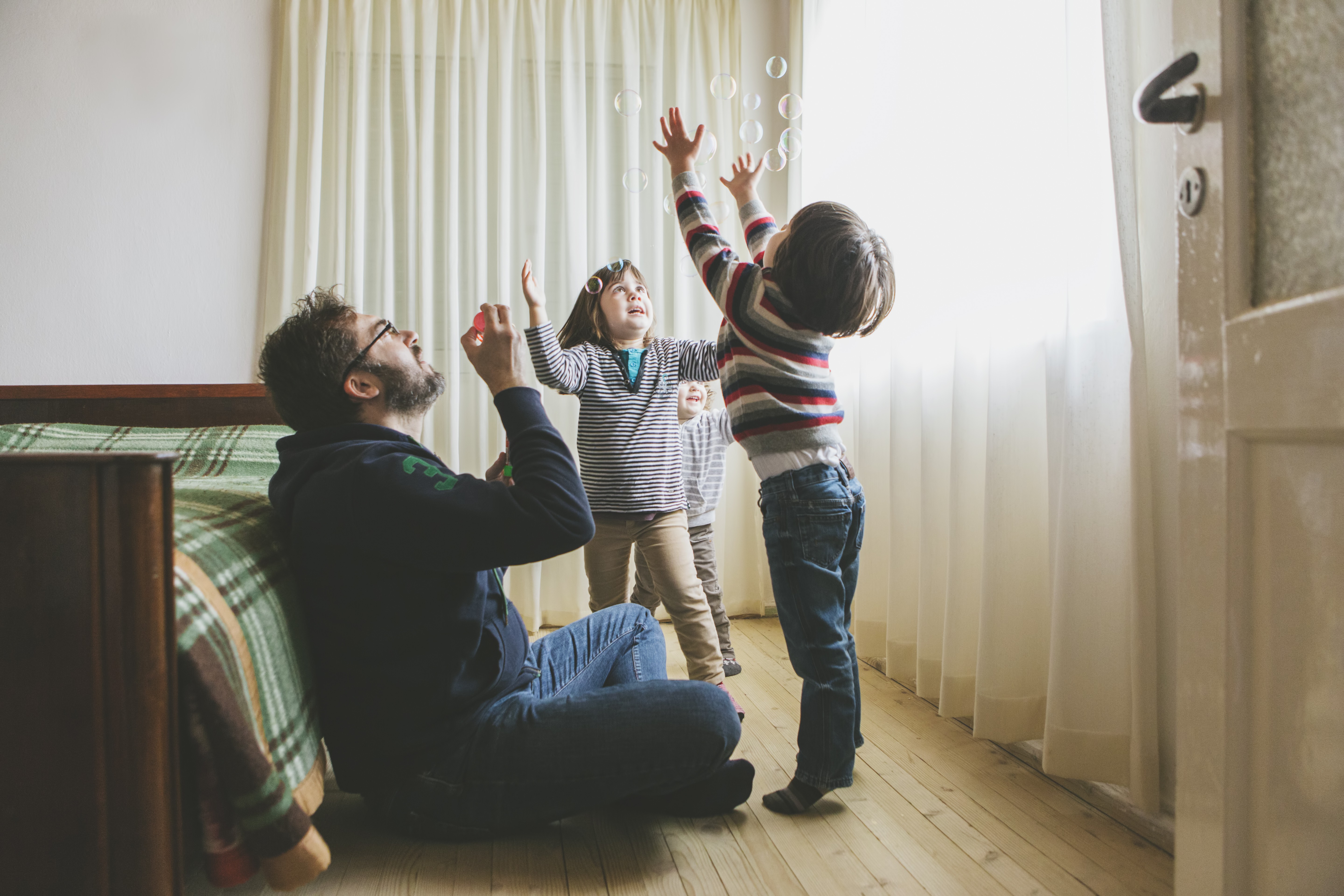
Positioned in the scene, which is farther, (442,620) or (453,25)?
(453,25)

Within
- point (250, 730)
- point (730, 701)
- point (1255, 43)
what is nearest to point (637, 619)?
point (730, 701)

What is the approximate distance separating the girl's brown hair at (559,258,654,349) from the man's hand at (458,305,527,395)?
85 cm

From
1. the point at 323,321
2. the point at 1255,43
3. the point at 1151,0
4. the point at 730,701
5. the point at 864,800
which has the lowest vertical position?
the point at 864,800

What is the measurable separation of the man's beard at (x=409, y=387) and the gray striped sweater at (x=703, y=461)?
4.23ft

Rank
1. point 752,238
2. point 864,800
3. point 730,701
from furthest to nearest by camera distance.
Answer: point 752,238 < point 864,800 < point 730,701

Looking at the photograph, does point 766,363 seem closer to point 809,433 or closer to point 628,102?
point 809,433

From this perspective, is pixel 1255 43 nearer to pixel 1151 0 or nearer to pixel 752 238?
pixel 1151 0

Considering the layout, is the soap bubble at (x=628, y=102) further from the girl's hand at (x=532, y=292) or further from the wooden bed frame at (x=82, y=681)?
A: the wooden bed frame at (x=82, y=681)

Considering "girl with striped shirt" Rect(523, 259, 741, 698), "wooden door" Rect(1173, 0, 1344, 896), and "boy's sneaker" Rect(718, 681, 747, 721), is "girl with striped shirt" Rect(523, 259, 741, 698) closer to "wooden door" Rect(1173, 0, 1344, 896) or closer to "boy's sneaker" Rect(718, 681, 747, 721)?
"boy's sneaker" Rect(718, 681, 747, 721)

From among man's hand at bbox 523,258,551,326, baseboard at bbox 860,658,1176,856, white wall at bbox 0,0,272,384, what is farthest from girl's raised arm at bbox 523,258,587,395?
white wall at bbox 0,0,272,384

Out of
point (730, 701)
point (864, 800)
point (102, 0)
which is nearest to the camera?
point (730, 701)

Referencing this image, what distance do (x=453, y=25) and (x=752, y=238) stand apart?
1977 millimetres

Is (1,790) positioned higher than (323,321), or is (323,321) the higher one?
(323,321)

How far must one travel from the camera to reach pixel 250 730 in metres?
0.81
